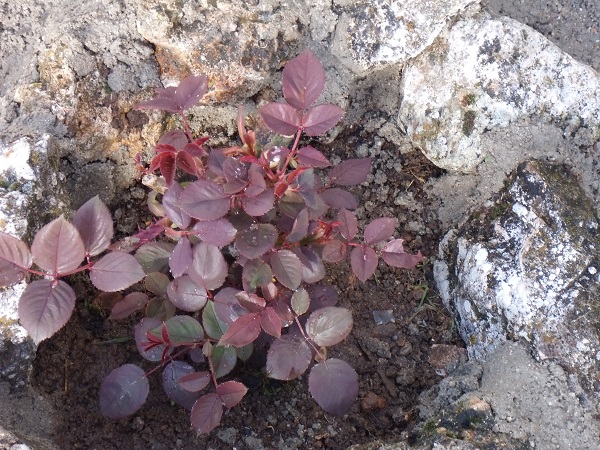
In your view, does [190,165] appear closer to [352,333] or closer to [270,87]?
[270,87]

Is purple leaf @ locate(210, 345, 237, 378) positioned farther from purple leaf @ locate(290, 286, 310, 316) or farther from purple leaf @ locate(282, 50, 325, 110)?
purple leaf @ locate(282, 50, 325, 110)

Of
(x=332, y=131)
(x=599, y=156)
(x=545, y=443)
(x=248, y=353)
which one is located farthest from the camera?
(x=332, y=131)

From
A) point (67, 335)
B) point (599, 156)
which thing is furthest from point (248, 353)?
point (599, 156)

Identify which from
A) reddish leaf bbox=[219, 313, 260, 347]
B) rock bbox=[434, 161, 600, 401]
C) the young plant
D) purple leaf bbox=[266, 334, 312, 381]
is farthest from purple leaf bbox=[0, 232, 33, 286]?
rock bbox=[434, 161, 600, 401]

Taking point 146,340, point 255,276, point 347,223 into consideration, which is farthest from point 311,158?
point 146,340

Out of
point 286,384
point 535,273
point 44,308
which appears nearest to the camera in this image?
point 44,308

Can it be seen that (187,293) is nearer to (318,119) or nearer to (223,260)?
(223,260)
